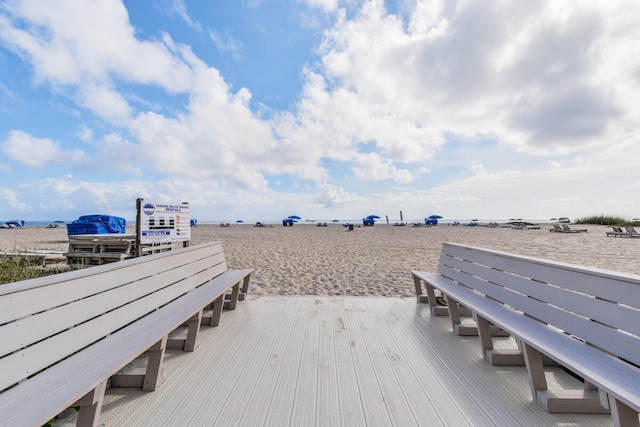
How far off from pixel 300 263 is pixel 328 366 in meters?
6.01

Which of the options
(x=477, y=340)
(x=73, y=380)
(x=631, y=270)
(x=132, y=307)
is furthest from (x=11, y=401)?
(x=631, y=270)

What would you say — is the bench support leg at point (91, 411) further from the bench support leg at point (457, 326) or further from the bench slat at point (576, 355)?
the bench support leg at point (457, 326)

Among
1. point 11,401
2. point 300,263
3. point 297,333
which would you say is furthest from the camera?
point 300,263

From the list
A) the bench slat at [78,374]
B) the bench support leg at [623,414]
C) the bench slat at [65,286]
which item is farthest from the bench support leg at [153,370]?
the bench support leg at [623,414]

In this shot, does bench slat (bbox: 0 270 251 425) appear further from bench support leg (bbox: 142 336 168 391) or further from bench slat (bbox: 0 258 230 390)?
bench support leg (bbox: 142 336 168 391)

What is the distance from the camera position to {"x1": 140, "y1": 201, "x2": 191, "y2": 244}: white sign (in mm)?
4695

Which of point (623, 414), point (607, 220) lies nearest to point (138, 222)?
point (623, 414)

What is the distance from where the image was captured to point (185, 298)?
3.07 metres

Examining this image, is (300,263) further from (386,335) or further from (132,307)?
(132,307)

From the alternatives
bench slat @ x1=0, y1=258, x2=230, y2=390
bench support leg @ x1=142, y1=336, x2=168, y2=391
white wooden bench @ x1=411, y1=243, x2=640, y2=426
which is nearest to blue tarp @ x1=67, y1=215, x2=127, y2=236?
bench slat @ x1=0, y1=258, x2=230, y2=390

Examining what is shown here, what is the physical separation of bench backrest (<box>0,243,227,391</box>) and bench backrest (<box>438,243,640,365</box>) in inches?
120

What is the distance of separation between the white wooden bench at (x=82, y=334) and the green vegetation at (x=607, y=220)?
39520 mm

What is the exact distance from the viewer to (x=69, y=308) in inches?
69.0

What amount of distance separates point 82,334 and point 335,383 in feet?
5.63
